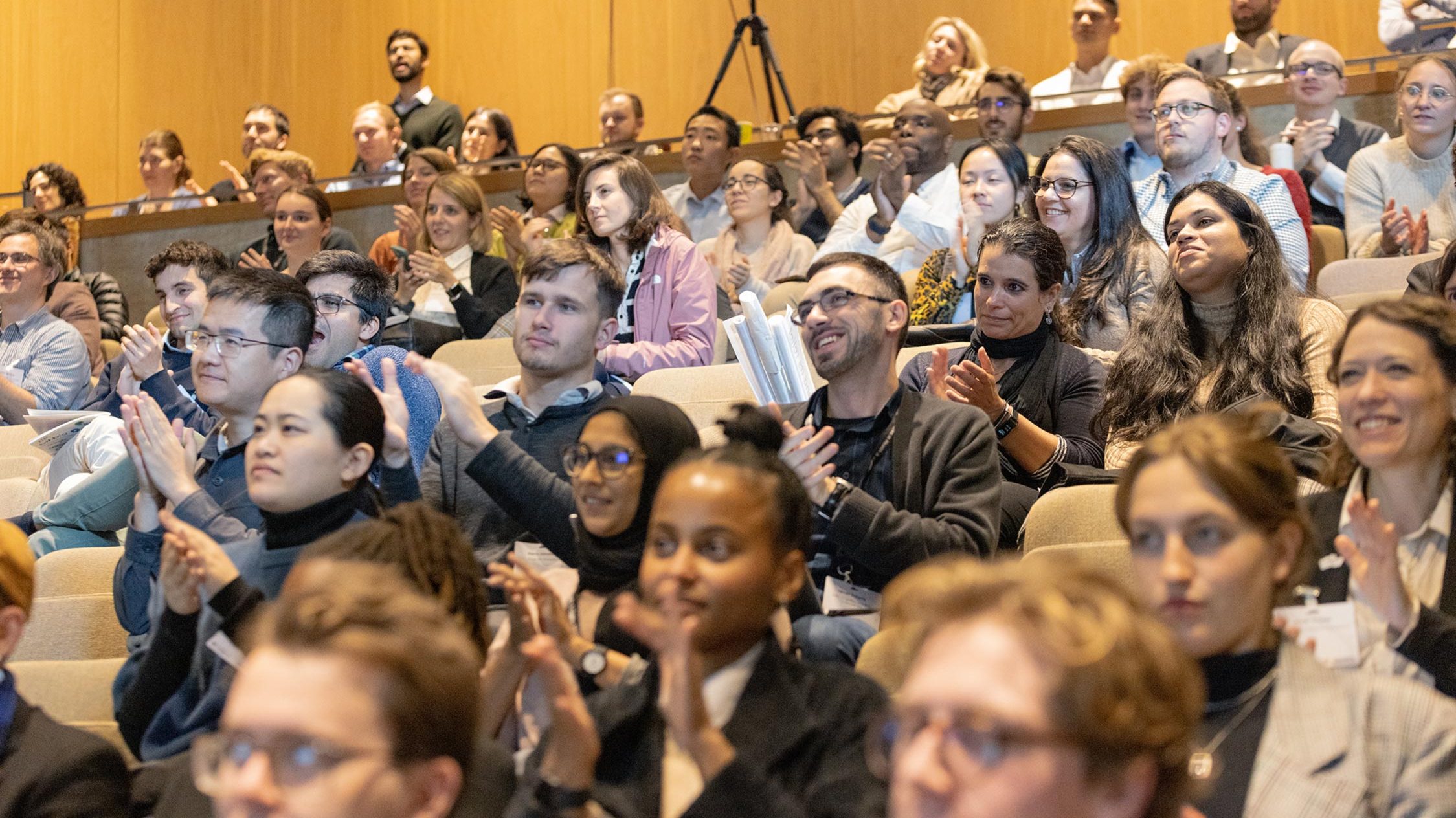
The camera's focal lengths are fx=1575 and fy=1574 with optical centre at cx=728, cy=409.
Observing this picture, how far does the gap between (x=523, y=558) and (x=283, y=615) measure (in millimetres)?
1245

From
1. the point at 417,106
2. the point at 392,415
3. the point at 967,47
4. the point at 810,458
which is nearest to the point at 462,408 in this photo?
the point at 392,415

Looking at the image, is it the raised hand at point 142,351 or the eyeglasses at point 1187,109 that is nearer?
the raised hand at point 142,351

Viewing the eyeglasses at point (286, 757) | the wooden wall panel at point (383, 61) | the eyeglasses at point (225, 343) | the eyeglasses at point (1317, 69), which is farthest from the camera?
the wooden wall panel at point (383, 61)

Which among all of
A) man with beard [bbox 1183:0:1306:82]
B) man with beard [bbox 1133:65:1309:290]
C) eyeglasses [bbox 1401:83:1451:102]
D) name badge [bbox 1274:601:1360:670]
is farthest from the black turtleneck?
man with beard [bbox 1183:0:1306:82]

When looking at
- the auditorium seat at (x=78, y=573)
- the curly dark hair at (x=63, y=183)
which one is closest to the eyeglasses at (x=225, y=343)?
the auditorium seat at (x=78, y=573)

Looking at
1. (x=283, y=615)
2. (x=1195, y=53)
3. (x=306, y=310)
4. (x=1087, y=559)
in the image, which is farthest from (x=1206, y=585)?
(x=1195, y=53)

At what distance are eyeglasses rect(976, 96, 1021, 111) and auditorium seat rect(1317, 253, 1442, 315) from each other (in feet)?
5.18

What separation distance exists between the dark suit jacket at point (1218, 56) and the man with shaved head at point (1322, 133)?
1.45ft

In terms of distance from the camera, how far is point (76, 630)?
2.59 meters

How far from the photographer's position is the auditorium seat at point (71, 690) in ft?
7.23

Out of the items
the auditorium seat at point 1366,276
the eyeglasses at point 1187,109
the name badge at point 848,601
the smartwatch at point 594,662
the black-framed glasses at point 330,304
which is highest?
the eyeglasses at point 1187,109

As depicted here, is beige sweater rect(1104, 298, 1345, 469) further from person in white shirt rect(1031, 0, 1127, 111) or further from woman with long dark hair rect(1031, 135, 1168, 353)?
person in white shirt rect(1031, 0, 1127, 111)

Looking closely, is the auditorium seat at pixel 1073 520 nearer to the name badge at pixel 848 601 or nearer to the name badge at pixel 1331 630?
the name badge at pixel 848 601

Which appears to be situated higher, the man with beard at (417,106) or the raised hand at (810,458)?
the man with beard at (417,106)
